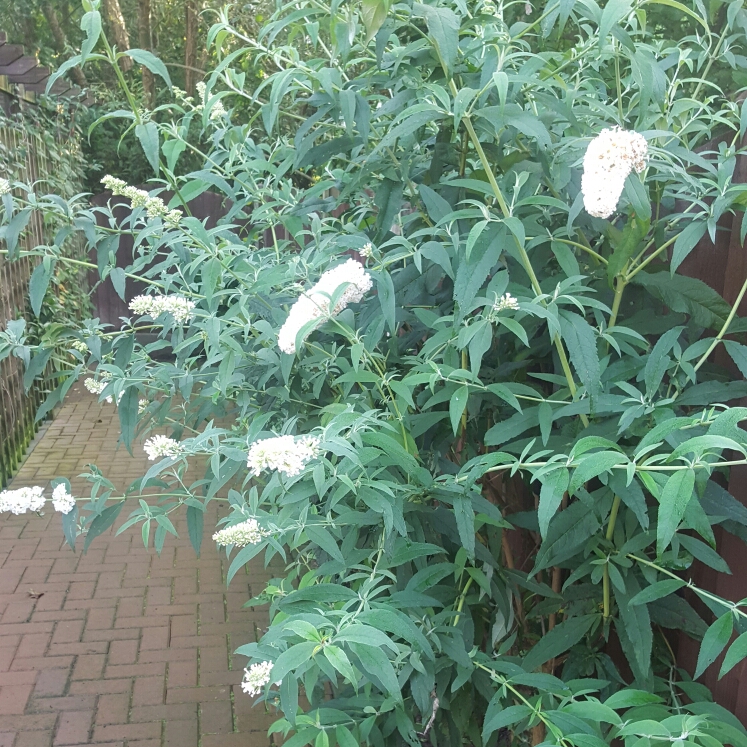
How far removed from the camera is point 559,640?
63.0 inches

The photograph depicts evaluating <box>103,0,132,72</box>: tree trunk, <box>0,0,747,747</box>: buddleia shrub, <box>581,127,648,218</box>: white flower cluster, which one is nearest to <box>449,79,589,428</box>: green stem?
<box>0,0,747,747</box>: buddleia shrub

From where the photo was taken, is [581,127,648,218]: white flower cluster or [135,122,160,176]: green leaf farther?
[135,122,160,176]: green leaf

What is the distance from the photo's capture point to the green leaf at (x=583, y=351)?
1400 millimetres

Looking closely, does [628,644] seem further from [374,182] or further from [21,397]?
[21,397]

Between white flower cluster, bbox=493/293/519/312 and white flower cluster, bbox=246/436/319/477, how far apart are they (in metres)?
0.45

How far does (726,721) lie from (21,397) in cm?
588

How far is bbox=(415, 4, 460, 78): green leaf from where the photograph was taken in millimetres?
1366

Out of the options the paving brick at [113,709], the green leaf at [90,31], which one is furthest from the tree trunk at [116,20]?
the green leaf at [90,31]

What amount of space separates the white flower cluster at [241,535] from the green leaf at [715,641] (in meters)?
0.79

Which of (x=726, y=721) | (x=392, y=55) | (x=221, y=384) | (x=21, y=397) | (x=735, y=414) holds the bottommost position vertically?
(x=21, y=397)

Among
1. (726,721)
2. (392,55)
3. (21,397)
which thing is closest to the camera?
(726,721)

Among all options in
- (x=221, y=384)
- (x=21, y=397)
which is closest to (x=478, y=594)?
(x=221, y=384)

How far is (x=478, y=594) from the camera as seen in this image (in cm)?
178

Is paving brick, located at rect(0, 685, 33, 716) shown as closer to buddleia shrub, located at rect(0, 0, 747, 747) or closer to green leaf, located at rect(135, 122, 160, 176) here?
buddleia shrub, located at rect(0, 0, 747, 747)
